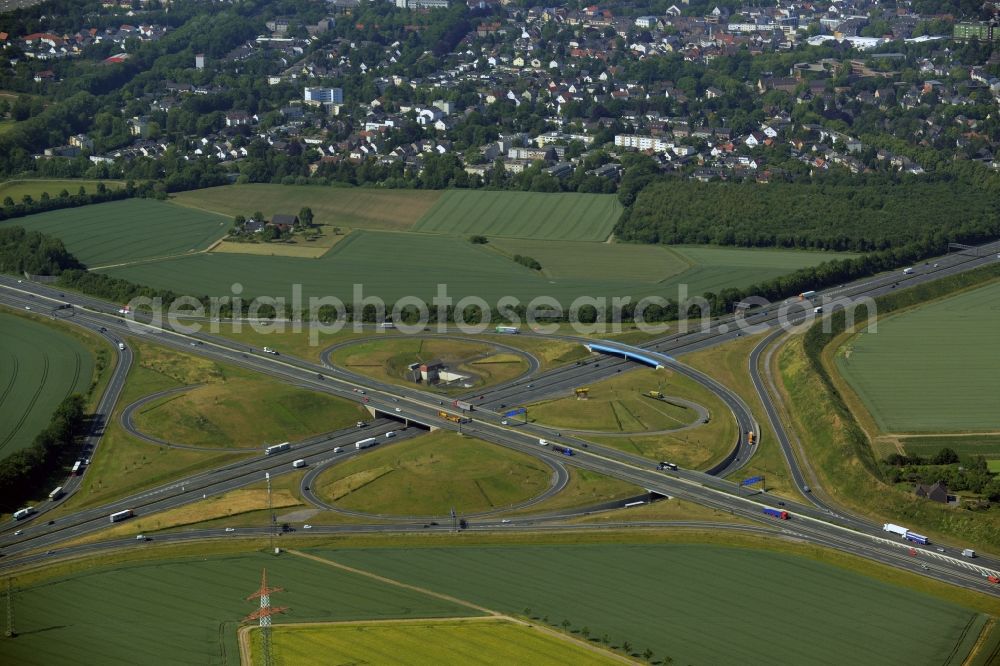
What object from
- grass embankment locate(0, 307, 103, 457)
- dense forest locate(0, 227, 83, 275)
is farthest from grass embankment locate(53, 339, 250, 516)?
dense forest locate(0, 227, 83, 275)

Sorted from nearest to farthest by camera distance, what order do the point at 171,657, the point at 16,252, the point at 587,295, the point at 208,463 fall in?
the point at 171,657, the point at 208,463, the point at 587,295, the point at 16,252

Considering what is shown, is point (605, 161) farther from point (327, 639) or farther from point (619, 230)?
point (327, 639)

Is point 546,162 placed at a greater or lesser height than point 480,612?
greater

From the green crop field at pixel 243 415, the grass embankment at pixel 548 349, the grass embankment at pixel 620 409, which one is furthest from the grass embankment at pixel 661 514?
the grass embankment at pixel 548 349

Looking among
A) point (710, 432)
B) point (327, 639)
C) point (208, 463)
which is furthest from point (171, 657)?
point (710, 432)

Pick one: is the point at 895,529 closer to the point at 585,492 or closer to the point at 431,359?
the point at 585,492

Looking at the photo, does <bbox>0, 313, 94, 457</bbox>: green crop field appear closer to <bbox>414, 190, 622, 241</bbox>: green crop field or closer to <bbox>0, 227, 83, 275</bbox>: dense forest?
<bbox>0, 227, 83, 275</bbox>: dense forest
